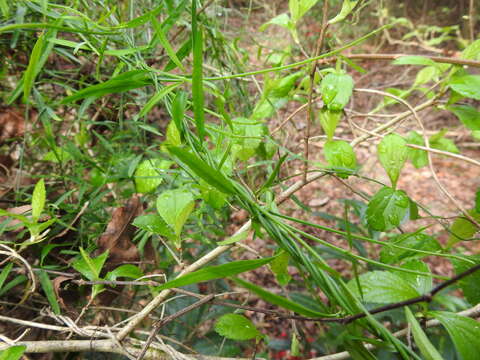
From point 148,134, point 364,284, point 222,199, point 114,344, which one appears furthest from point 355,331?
point 148,134

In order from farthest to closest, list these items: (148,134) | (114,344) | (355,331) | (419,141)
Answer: (148,134), (419,141), (114,344), (355,331)

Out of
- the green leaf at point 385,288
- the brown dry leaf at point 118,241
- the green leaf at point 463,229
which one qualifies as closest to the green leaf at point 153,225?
the brown dry leaf at point 118,241

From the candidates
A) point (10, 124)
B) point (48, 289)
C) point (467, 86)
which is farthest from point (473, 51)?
point (10, 124)

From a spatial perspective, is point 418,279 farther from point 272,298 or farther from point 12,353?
point 12,353

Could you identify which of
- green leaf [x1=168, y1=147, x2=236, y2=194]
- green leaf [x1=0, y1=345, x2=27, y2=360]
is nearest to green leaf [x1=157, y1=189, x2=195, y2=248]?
green leaf [x1=168, y1=147, x2=236, y2=194]

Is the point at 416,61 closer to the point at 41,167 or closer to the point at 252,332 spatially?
the point at 252,332

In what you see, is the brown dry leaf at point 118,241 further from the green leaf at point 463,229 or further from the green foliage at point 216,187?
the green leaf at point 463,229
